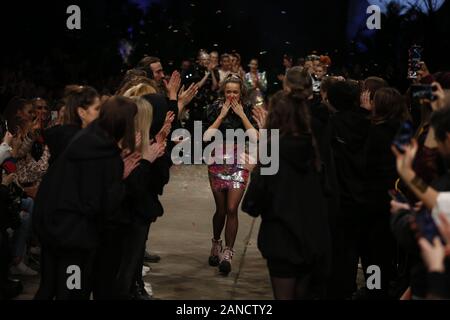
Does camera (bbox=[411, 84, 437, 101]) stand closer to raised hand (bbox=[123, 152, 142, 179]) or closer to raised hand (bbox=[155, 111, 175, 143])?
raised hand (bbox=[123, 152, 142, 179])

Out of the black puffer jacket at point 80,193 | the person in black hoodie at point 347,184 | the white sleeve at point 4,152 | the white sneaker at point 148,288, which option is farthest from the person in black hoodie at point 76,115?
the person in black hoodie at point 347,184

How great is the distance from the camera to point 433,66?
13.0 meters

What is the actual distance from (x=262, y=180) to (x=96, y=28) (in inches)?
449

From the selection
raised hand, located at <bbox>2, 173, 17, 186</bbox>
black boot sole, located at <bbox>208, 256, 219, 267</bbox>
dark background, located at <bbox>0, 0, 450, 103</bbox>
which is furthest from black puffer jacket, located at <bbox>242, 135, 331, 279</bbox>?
dark background, located at <bbox>0, 0, 450, 103</bbox>

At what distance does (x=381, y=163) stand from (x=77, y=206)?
2642 millimetres

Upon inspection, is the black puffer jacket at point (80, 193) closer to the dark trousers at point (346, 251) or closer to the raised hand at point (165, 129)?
the raised hand at point (165, 129)

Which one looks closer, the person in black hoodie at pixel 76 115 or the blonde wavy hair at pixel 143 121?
the person in black hoodie at pixel 76 115

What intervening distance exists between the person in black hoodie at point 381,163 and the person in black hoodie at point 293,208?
142 centimetres

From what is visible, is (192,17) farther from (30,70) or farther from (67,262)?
(67,262)

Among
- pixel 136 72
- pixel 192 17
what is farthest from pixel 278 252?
pixel 192 17

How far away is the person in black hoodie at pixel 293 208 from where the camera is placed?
5.30 meters

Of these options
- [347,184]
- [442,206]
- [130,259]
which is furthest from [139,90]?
[442,206]

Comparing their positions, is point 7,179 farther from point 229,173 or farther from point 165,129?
point 229,173

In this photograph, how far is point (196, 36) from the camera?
19.3m
